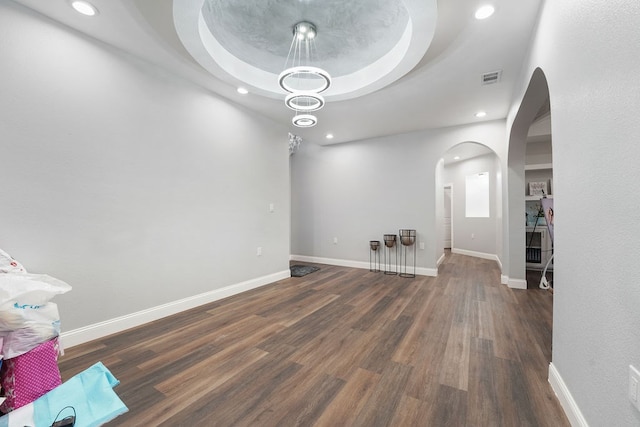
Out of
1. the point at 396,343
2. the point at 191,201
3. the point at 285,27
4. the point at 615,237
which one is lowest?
the point at 396,343

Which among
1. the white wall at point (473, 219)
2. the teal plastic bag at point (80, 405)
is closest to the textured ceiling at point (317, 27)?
the teal plastic bag at point (80, 405)

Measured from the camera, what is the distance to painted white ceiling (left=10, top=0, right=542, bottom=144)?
2.09 meters

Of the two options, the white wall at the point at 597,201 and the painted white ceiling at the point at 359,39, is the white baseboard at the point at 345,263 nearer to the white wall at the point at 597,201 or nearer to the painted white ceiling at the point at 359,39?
the painted white ceiling at the point at 359,39

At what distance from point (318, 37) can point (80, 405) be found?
338cm

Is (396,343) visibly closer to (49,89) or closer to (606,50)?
(606,50)

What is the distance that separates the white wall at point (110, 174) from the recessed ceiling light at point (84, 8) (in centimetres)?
34

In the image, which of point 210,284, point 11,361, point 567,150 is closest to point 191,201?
point 210,284

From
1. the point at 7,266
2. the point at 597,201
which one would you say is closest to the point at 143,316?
the point at 7,266

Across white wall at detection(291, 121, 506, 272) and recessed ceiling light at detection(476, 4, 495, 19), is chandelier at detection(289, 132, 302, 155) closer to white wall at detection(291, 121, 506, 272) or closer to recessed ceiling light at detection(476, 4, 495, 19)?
white wall at detection(291, 121, 506, 272)

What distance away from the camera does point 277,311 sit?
3.10 meters

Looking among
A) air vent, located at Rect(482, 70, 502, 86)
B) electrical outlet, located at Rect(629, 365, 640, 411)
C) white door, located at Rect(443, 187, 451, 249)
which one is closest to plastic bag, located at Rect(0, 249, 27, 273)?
electrical outlet, located at Rect(629, 365, 640, 411)

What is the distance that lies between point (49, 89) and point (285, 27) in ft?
7.11

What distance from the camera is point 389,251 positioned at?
17.5 ft

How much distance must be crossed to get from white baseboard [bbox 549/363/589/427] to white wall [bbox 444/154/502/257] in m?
5.14
